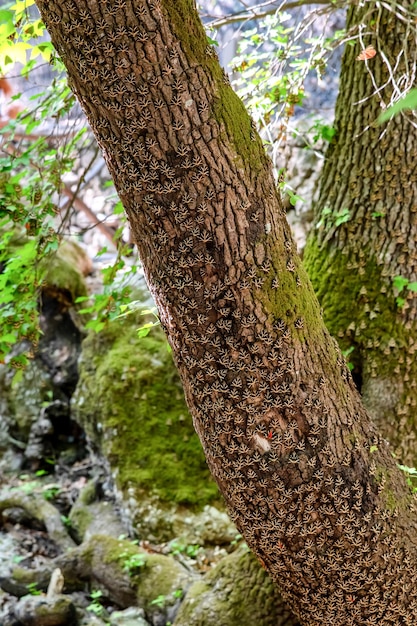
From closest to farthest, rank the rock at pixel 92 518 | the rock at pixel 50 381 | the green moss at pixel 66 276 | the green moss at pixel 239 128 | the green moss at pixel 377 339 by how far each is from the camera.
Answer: the green moss at pixel 239 128
the green moss at pixel 377 339
the rock at pixel 92 518
the rock at pixel 50 381
the green moss at pixel 66 276

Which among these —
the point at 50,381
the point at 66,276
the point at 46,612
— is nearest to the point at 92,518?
the point at 46,612

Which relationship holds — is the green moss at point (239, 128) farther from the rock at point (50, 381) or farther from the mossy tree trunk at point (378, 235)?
the rock at point (50, 381)

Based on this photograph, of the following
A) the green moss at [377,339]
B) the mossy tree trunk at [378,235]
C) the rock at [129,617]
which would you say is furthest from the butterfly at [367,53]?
the rock at [129,617]

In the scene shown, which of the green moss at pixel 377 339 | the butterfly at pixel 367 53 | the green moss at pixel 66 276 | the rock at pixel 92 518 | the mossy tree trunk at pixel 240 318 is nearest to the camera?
the mossy tree trunk at pixel 240 318

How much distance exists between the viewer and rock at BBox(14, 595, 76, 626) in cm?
399

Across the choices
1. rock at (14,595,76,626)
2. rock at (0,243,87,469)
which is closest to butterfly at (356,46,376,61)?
rock at (14,595,76,626)

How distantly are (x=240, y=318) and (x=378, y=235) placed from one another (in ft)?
4.79

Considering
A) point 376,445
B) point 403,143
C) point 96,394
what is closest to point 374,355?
point 376,445

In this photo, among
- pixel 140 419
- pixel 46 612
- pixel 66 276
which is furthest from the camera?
pixel 66 276

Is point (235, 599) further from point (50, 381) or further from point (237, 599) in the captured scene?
point (50, 381)

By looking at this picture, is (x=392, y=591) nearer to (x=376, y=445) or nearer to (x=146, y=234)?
(x=376, y=445)

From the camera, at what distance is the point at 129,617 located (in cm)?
407

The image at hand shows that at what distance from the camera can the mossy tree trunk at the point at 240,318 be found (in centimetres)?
174

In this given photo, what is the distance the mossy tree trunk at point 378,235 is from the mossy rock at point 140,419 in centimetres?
215
